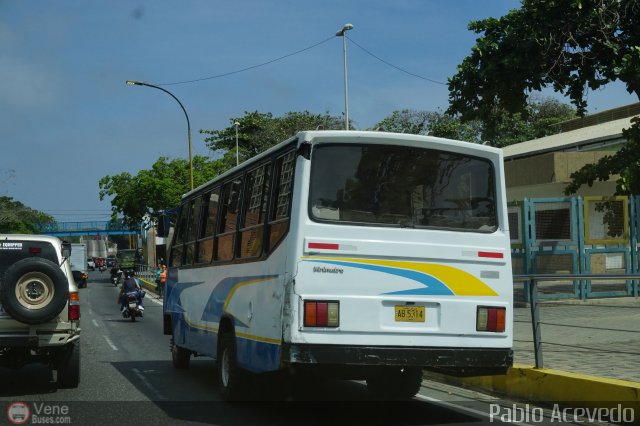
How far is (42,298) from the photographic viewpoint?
10.2m

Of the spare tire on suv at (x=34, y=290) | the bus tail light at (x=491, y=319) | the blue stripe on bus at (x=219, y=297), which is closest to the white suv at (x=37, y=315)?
the spare tire on suv at (x=34, y=290)

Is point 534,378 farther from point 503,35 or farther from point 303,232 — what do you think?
point 503,35

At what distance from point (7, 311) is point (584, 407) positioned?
21.7 ft

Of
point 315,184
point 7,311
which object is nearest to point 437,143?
point 315,184

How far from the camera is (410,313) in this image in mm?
8117

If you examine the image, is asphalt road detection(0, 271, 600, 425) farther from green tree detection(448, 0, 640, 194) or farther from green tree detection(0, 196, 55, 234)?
green tree detection(0, 196, 55, 234)

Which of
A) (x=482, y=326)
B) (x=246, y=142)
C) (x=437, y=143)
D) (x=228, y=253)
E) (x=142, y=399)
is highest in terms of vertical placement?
(x=246, y=142)

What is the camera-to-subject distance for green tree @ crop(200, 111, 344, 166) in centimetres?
7056

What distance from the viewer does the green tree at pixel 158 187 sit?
60688mm

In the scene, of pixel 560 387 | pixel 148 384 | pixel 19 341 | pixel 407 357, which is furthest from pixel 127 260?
pixel 407 357

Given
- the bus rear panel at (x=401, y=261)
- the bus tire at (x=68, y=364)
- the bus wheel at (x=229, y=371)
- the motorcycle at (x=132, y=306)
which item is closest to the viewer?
A: the bus rear panel at (x=401, y=261)

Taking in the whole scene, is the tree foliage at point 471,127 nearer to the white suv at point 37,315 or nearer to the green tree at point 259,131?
the green tree at point 259,131

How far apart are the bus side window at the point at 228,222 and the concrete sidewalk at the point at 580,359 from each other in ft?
12.0

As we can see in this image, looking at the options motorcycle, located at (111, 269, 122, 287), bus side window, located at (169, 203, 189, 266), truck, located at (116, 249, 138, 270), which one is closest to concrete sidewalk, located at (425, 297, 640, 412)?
bus side window, located at (169, 203, 189, 266)
